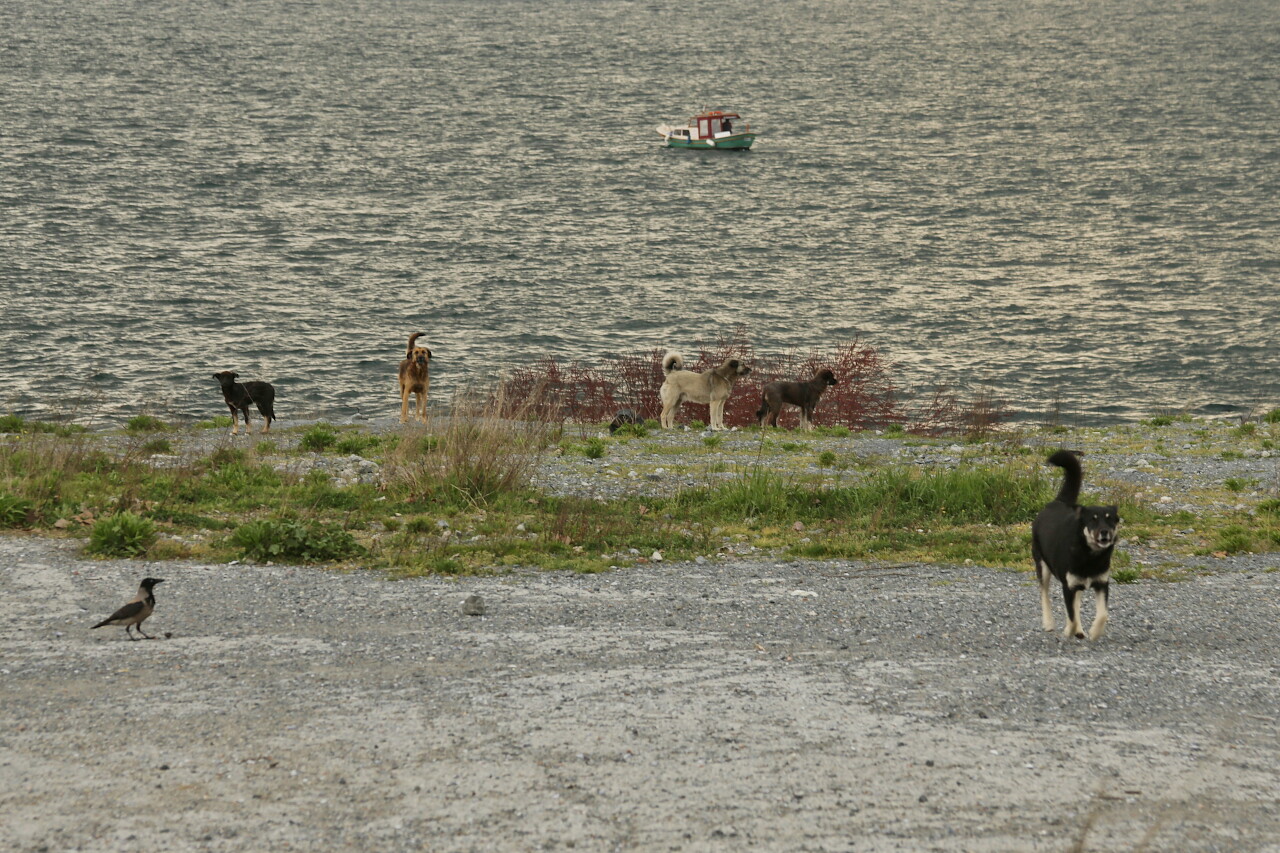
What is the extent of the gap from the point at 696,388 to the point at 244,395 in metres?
8.71

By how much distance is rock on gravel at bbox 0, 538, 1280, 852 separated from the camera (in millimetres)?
6270

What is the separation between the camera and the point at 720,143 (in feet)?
278

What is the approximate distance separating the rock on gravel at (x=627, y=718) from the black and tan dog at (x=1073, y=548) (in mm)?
320

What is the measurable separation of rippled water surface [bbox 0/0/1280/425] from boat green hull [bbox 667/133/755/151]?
0.91 metres

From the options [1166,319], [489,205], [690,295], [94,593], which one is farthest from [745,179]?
[94,593]

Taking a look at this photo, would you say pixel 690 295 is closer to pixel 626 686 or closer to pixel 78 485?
pixel 78 485

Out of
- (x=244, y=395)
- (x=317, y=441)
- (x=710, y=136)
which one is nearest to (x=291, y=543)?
(x=317, y=441)

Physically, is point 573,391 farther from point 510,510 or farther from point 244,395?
point 510,510

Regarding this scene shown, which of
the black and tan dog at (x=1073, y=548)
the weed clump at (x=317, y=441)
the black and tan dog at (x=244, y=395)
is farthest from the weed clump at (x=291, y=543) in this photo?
the black and tan dog at (x=244, y=395)

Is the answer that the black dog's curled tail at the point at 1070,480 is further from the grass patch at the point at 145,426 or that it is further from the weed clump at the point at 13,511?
the grass patch at the point at 145,426

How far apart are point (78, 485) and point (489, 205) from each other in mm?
52889

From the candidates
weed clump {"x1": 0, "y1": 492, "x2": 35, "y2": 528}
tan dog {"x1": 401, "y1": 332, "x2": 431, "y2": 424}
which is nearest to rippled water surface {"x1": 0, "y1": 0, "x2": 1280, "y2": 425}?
tan dog {"x1": 401, "y1": 332, "x2": 431, "y2": 424}

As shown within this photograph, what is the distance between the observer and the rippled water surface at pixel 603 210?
38.7 meters

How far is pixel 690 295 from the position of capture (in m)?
47.2
